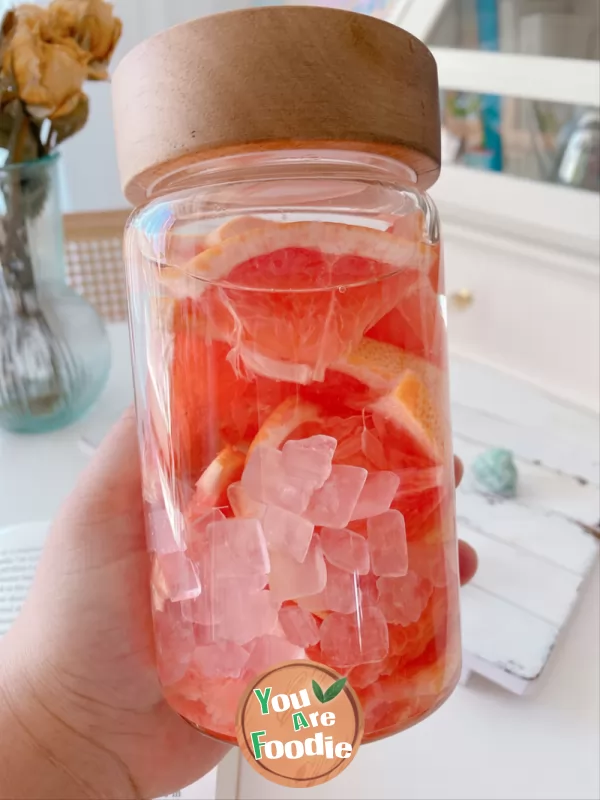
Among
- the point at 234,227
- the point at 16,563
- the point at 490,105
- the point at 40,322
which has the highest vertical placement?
the point at 234,227

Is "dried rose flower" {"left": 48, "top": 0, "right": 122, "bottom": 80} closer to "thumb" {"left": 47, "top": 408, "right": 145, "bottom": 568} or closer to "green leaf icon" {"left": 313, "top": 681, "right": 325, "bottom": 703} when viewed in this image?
"thumb" {"left": 47, "top": 408, "right": 145, "bottom": 568}

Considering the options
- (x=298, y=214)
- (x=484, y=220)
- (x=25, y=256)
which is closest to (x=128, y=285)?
(x=298, y=214)

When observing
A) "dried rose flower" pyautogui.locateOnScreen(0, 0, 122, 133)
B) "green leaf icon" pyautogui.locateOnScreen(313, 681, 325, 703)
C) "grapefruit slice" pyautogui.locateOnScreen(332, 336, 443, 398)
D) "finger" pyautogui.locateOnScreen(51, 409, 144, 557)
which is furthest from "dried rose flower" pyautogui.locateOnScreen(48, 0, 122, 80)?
"green leaf icon" pyautogui.locateOnScreen(313, 681, 325, 703)

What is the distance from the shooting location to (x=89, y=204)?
168 centimetres

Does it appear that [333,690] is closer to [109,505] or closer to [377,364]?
[377,364]

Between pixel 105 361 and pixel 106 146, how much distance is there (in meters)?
0.86

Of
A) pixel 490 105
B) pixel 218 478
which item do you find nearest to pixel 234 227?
pixel 218 478

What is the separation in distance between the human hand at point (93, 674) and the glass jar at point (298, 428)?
0.12 meters

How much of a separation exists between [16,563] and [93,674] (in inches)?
9.4

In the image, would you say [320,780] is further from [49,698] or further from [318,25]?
[318,25]

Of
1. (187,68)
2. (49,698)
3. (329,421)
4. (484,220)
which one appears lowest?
(49,698)

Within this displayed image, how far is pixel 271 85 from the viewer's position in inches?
14.1

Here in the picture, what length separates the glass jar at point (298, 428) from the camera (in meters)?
0.37

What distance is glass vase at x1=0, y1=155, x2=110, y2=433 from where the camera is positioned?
2.77ft
